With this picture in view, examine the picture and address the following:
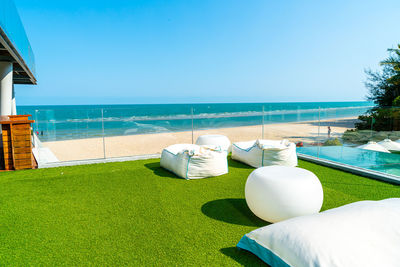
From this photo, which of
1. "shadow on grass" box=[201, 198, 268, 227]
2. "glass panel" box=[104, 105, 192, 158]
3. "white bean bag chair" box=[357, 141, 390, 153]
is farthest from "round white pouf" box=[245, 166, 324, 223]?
"glass panel" box=[104, 105, 192, 158]

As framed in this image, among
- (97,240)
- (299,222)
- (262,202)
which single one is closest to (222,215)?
(262,202)

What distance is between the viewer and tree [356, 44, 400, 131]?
6215 mm

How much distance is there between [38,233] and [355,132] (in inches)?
282

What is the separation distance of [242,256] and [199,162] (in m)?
2.64

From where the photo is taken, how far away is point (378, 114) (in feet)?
20.8

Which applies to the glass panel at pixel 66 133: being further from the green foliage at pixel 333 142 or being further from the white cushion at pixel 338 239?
the green foliage at pixel 333 142

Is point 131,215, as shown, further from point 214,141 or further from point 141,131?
point 141,131

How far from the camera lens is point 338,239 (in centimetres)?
193

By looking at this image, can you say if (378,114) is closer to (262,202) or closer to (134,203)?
(262,202)

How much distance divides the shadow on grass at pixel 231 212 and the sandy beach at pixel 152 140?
4572mm

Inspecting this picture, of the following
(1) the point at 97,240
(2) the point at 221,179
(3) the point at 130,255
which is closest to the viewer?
(3) the point at 130,255

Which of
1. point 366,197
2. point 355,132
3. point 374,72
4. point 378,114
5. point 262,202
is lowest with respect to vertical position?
point 366,197

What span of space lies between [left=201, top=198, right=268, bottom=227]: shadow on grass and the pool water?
133 inches

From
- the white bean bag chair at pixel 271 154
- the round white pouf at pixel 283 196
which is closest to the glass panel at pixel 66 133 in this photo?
the white bean bag chair at pixel 271 154
